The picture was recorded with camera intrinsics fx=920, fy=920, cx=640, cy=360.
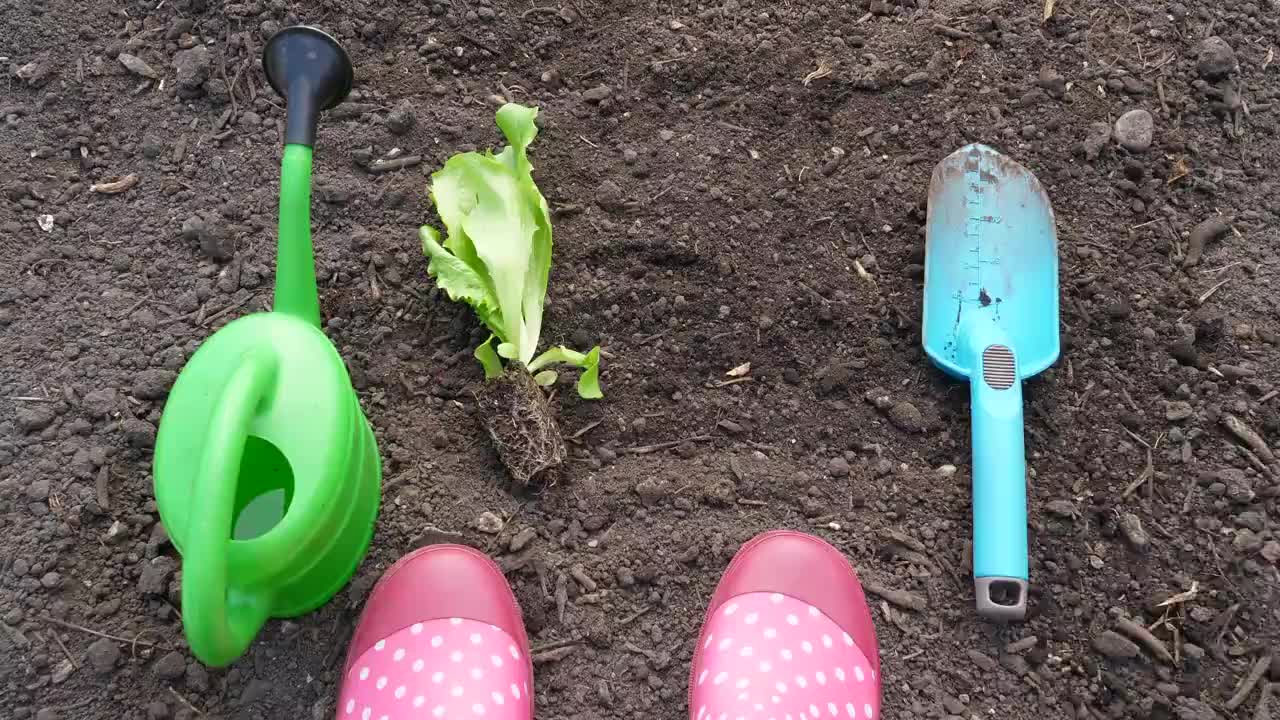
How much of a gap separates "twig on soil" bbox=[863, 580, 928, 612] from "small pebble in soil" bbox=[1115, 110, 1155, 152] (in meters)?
0.85

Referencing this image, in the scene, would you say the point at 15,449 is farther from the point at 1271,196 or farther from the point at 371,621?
the point at 1271,196

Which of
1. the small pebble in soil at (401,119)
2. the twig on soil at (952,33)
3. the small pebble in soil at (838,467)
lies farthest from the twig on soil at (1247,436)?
the small pebble in soil at (401,119)

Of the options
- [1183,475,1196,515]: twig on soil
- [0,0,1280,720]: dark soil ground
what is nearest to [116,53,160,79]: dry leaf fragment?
[0,0,1280,720]: dark soil ground

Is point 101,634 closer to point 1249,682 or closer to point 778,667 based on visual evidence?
point 778,667

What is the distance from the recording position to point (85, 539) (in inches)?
52.5

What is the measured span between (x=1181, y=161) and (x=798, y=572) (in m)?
0.96

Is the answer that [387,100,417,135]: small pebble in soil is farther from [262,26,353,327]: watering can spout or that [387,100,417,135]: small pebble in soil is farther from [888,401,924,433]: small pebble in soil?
[888,401,924,433]: small pebble in soil

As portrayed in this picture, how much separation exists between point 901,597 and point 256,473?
0.92 metres

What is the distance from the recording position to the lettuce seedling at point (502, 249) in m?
1.39

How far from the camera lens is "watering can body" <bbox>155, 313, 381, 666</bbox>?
91cm

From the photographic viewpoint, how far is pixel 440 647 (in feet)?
4.26

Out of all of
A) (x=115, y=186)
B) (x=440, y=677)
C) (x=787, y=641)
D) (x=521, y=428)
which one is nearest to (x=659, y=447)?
(x=521, y=428)

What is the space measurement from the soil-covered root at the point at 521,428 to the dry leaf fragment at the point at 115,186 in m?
0.73

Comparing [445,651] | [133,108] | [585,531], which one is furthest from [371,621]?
[133,108]
